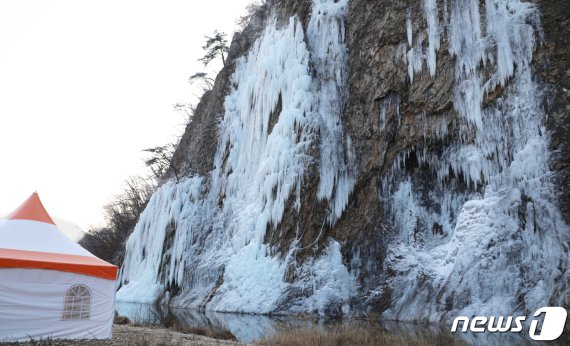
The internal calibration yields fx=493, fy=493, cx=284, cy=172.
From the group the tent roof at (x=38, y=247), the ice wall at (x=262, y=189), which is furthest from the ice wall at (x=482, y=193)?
the tent roof at (x=38, y=247)

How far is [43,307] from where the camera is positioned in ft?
27.6

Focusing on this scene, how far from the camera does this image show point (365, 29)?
1797cm

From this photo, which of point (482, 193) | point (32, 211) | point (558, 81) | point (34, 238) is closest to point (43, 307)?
point (34, 238)

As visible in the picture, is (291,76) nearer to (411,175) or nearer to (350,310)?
→ (411,175)

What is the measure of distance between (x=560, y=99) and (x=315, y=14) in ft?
34.2

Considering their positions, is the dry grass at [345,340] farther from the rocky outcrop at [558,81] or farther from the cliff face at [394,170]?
the rocky outcrop at [558,81]

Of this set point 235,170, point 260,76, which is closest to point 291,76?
point 260,76

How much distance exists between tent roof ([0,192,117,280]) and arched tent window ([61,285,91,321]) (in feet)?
1.06

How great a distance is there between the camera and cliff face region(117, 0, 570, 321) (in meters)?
11.9

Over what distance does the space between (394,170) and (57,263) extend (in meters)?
10.6

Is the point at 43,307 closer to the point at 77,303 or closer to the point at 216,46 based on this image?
the point at 77,303

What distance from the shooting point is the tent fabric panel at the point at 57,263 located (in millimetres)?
8227

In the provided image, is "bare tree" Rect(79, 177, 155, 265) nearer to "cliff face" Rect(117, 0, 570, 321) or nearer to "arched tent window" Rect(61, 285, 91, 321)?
"cliff face" Rect(117, 0, 570, 321)

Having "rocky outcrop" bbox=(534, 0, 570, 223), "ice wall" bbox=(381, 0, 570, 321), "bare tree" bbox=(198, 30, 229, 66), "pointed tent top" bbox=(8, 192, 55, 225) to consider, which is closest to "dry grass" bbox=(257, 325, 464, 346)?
"ice wall" bbox=(381, 0, 570, 321)
